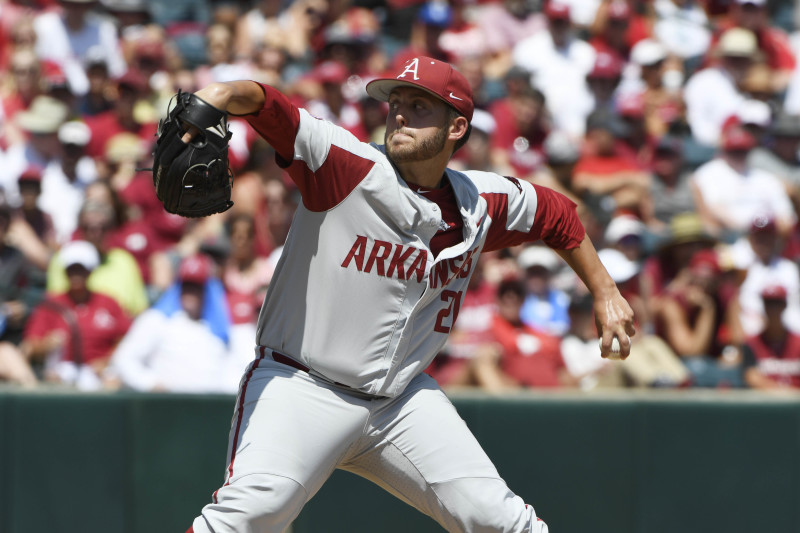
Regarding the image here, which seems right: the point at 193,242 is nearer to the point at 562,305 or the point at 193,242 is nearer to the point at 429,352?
the point at 562,305

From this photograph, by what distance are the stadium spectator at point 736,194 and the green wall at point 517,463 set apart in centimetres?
276

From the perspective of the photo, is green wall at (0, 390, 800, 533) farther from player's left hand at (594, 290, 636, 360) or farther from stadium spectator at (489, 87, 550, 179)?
stadium spectator at (489, 87, 550, 179)

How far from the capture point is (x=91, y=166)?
25.6 ft

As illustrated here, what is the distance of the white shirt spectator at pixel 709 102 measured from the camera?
905 centimetres

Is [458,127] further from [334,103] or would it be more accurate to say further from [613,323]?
[334,103]

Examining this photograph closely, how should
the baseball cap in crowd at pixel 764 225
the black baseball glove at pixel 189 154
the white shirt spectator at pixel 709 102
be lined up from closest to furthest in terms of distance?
the black baseball glove at pixel 189 154
the baseball cap in crowd at pixel 764 225
the white shirt spectator at pixel 709 102

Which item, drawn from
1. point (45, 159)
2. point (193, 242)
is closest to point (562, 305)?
point (193, 242)

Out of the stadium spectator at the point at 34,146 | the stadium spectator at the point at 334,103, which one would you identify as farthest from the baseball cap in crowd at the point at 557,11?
the stadium spectator at the point at 34,146

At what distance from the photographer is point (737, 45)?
9305 millimetres

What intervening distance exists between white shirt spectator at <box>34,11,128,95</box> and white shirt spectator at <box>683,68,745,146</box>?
15.2ft

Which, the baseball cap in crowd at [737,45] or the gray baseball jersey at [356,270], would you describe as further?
the baseball cap in crowd at [737,45]

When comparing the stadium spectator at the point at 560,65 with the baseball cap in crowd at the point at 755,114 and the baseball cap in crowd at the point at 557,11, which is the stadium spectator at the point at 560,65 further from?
the baseball cap in crowd at the point at 755,114

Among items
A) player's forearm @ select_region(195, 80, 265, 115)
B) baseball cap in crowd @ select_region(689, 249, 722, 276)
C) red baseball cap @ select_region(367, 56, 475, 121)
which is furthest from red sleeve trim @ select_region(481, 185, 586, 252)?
baseball cap in crowd @ select_region(689, 249, 722, 276)

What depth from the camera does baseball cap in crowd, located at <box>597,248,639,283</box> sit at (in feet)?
23.0
